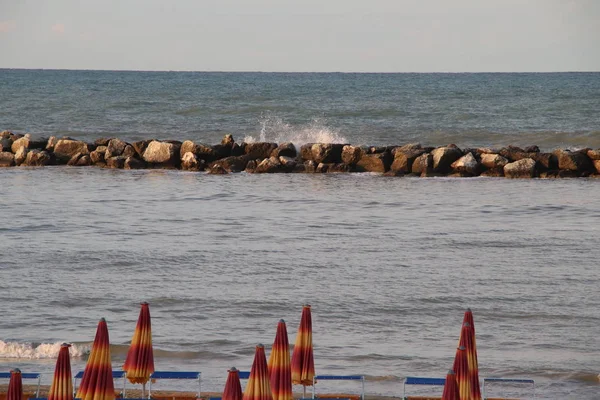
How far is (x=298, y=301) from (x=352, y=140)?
33817 mm

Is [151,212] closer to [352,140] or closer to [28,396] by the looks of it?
[28,396]

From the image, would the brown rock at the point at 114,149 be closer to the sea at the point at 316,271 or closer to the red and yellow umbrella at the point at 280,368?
the sea at the point at 316,271

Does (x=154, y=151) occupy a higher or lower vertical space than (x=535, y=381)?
higher

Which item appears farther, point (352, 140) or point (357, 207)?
point (352, 140)

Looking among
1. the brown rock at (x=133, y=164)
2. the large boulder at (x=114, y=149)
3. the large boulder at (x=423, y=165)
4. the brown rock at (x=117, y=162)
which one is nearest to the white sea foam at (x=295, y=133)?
the brown rock at (x=133, y=164)

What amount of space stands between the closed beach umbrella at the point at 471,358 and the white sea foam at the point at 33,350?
6153 millimetres

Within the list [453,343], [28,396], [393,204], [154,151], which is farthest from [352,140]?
[28,396]

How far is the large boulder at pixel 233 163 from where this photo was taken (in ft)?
118

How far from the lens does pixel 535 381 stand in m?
14.0

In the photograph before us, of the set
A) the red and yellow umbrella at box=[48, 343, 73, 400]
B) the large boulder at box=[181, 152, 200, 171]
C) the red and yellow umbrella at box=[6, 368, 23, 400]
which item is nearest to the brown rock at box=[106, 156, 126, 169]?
the large boulder at box=[181, 152, 200, 171]

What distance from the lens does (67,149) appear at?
38500 mm

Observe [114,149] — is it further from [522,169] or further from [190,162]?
[522,169]

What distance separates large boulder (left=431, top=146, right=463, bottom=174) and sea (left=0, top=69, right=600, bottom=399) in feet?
4.80

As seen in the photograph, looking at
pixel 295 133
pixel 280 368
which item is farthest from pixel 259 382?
pixel 295 133
